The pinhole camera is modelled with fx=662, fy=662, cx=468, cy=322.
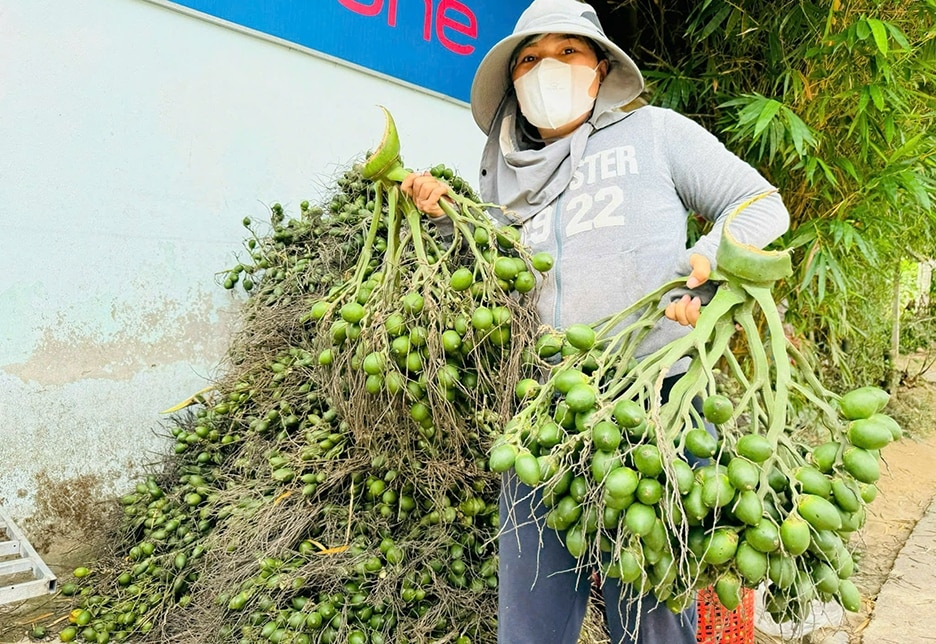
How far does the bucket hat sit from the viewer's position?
1561mm

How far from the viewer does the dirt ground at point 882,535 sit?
224 centimetres

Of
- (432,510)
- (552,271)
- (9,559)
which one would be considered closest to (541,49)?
(552,271)

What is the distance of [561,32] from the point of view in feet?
5.06

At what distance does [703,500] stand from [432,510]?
42.2 inches

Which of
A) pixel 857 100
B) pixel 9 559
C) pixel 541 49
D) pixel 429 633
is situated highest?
pixel 857 100

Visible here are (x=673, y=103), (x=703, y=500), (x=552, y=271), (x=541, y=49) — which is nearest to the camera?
(x=703, y=500)

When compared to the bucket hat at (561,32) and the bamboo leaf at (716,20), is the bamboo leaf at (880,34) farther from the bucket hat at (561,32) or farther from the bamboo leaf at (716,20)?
the bucket hat at (561,32)

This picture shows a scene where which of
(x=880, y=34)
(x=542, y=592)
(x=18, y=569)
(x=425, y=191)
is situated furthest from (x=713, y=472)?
(x=880, y=34)

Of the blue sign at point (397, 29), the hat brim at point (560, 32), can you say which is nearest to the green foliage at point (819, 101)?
the blue sign at point (397, 29)

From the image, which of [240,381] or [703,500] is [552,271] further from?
[240,381]

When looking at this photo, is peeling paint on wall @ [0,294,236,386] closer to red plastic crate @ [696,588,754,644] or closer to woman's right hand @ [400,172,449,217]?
woman's right hand @ [400,172,449,217]

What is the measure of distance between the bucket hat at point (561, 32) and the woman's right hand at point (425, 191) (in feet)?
1.33

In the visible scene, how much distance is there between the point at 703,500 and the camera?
0.95 metres

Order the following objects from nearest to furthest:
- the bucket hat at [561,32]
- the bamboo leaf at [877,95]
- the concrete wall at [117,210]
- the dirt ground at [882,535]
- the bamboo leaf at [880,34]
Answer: the bucket hat at [561,32] → the dirt ground at [882,535] → the concrete wall at [117,210] → the bamboo leaf at [880,34] → the bamboo leaf at [877,95]
